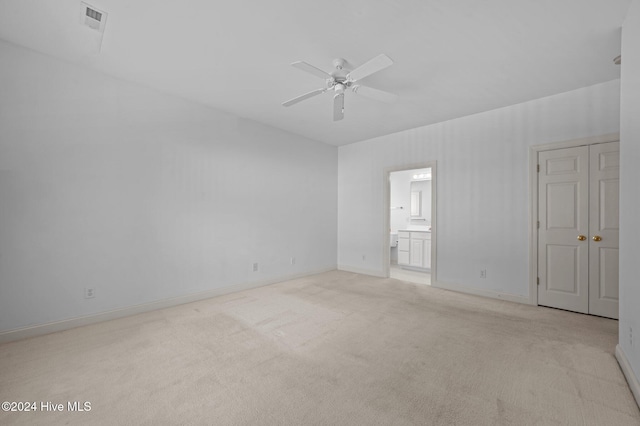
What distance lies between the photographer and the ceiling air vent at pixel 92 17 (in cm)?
201

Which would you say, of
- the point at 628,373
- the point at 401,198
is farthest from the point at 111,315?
the point at 401,198

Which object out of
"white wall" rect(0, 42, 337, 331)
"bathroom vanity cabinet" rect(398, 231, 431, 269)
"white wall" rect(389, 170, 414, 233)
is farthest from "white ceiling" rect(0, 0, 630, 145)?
"white wall" rect(389, 170, 414, 233)

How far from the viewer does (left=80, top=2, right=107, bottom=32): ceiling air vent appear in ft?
6.61

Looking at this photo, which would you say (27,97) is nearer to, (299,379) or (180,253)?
(180,253)

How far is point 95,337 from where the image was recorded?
257cm

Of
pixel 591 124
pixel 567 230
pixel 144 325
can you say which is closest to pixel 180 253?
pixel 144 325

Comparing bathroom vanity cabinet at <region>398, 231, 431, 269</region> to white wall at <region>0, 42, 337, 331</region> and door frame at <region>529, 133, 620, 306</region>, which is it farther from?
white wall at <region>0, 42, 337, 331</region>

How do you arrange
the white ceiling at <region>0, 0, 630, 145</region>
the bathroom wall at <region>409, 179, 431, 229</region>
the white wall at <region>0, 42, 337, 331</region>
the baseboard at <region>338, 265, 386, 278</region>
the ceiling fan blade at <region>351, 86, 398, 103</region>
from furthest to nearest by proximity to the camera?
the bathroom wall at <region>409, 179, 431, 229</region> < the baseboard at <region>338, 265, 386, 278</region> < the ceiling fan blade at <region>351, 86, 398, 103</region> < the white wall at <region>0, 42, 337, 331</region> < the white ceiling at <region>0, 0, 630, 145</region>

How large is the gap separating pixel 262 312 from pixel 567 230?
394cm

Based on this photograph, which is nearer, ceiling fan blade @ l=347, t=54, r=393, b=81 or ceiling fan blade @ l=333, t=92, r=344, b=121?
ceiling fan blade @ l=347, t=54, r=393, b=81

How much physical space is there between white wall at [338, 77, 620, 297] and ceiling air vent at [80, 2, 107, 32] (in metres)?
4.31

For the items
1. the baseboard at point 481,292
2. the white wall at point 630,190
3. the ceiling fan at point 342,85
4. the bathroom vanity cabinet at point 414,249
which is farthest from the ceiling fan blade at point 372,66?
the bathroom vanity cabinet at point 414,249

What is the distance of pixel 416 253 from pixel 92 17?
6133 mm

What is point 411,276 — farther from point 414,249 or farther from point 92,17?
point 92,17
